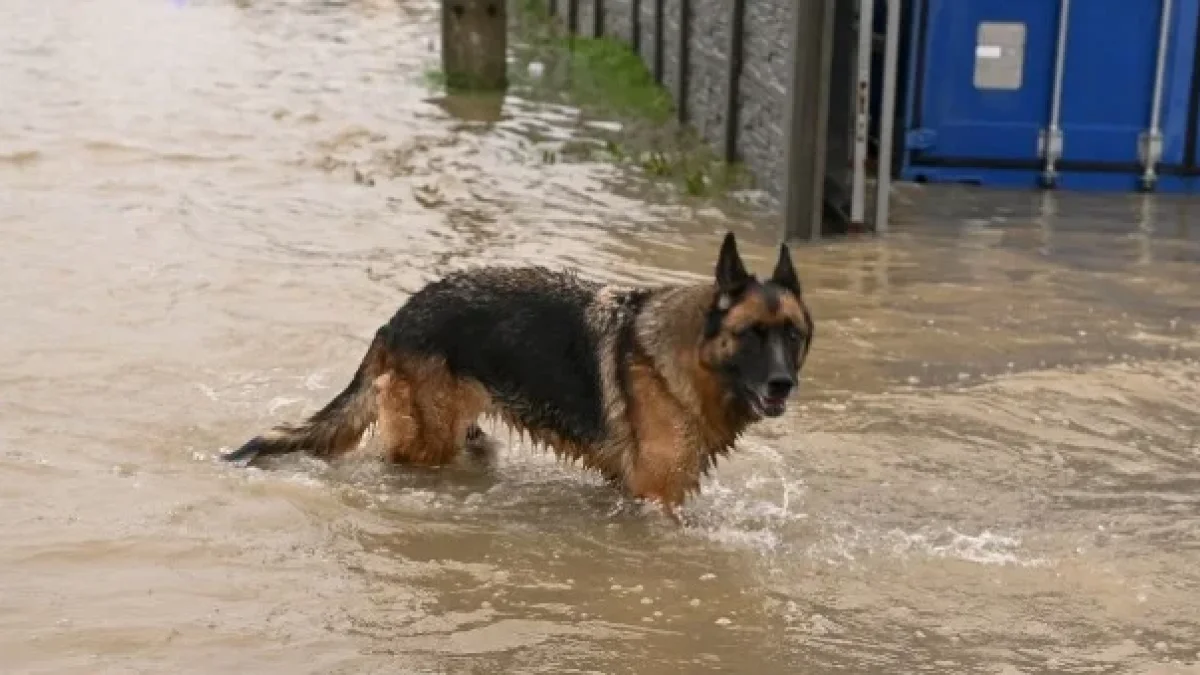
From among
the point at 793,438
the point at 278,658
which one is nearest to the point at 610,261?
the point at 793,438

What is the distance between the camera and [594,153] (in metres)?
13.6

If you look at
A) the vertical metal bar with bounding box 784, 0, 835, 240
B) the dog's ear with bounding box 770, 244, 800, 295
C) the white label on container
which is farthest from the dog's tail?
the white label on container

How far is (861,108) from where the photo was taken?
34.6ft

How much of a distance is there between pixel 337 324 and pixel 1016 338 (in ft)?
11.8

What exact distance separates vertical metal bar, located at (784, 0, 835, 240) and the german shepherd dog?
4.57 meters

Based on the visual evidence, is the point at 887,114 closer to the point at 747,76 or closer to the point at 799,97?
the point at 799,97

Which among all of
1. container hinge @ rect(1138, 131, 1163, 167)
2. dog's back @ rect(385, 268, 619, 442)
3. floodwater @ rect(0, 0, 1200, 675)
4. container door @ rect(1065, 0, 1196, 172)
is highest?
container door @ rect(1065, 0, 1196, 172)

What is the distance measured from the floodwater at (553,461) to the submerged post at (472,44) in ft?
10.9

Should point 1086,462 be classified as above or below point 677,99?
below

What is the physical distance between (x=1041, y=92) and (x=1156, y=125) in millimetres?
903

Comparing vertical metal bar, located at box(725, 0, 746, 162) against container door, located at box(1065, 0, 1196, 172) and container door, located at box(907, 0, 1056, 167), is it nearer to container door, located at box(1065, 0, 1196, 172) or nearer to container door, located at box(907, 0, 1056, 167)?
container door, located at box(907, 0, 1056, 167)

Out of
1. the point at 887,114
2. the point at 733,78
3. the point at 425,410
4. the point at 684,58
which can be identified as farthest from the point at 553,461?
the point at 684,58

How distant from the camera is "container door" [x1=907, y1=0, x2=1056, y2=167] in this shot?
12.3 m

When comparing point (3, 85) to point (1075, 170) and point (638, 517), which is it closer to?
point (1075, 170)
